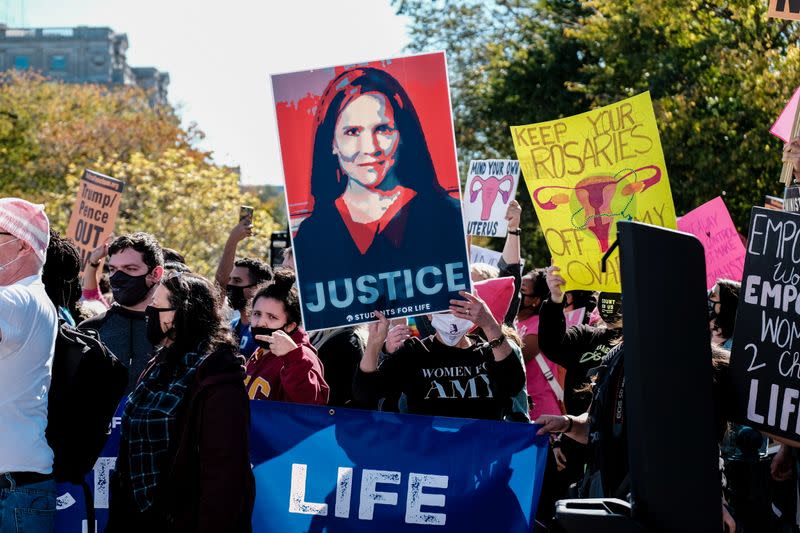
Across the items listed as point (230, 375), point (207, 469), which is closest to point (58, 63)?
point (230, 375)

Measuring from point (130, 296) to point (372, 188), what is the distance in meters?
1.74

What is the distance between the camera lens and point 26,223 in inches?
158

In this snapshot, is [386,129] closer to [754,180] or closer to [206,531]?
[206,531]

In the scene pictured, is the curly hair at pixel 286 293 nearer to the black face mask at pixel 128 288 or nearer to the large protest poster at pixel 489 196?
the black face mask at pixel 128 288

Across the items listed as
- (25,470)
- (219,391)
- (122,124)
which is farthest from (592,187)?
(122,124)

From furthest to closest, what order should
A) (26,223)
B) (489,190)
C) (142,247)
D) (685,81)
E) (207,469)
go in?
(685,81) < (489,190) < (142,247) < (26,223) < (207,469)

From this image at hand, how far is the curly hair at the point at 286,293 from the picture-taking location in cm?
541

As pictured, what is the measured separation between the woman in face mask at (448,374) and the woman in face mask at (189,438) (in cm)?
98

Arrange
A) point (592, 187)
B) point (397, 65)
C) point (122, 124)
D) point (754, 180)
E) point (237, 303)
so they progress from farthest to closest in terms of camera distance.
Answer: point (122, 124) → point (754, 180) → point (237, 303) → point (592, 187) → point (397, 65)

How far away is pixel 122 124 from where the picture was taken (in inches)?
1779

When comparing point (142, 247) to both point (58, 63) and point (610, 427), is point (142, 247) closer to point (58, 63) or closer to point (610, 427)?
point (610, 427)

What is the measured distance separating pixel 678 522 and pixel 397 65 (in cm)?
280

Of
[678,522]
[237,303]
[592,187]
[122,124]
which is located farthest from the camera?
[122,124]

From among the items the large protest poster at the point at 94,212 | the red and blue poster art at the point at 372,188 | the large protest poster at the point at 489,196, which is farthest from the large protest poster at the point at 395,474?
the large protest poster at the point at 94,212
